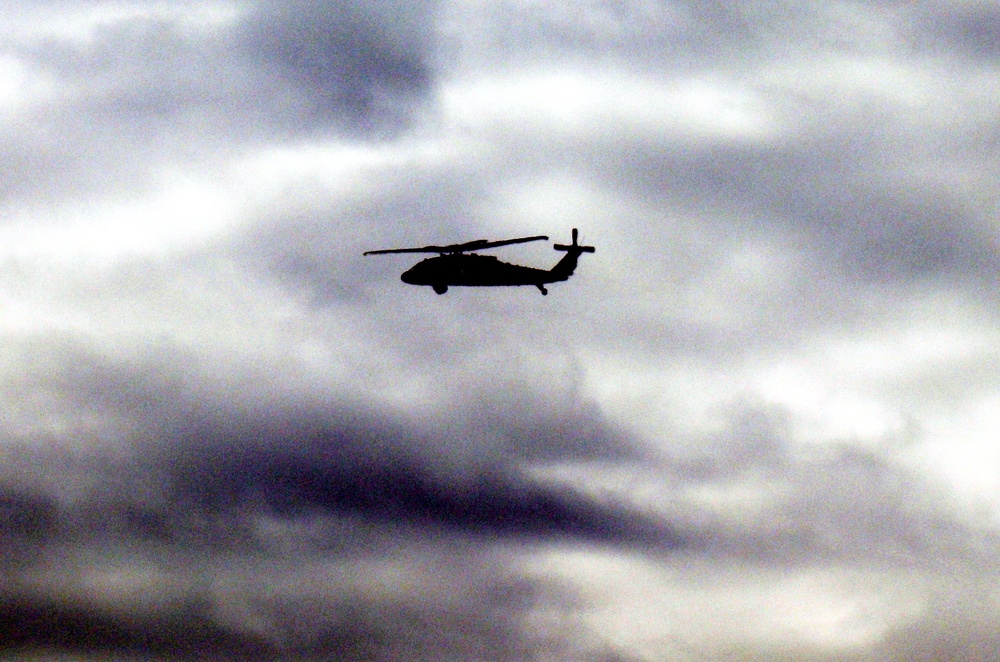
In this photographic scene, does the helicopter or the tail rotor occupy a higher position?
the tail rotor

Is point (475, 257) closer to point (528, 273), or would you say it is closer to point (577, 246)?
point (528, 273)

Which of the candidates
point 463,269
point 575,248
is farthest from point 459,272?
point 575,248

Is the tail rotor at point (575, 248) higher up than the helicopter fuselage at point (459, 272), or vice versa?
the tail rotor at point (575, 248)

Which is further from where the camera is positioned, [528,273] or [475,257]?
[528,273]

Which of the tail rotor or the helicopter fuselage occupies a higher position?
the tail rotor

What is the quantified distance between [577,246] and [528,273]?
12793 millimetres

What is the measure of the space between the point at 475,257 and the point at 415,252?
335 inches

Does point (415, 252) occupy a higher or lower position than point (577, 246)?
lower

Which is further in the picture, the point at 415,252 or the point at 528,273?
the point at 528,273

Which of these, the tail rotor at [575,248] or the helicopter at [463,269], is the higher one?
the tail rotor at [575,248]

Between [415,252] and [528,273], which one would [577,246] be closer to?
[528,273]

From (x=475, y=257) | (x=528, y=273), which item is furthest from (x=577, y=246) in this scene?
(x=475, y=257)

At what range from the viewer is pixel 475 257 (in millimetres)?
153125

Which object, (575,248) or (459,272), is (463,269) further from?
(575,248)
